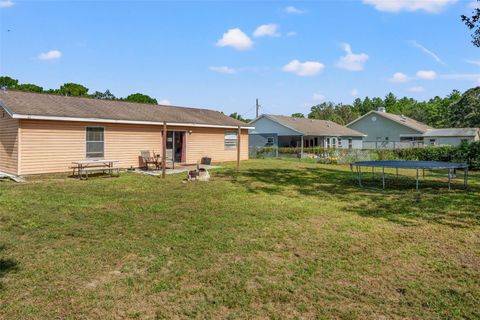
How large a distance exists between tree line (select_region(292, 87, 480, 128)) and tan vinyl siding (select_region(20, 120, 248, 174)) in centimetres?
3805

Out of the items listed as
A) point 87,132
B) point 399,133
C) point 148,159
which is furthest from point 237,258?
point 399,133

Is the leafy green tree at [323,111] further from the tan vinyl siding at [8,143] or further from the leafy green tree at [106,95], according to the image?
the tan vinyl siding at [8,143]

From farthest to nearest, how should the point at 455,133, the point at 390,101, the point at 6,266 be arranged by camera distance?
the point at 390,101, the point at 455,133, the point at 6,266

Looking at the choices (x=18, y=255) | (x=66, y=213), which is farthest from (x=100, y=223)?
(x=18, y=255)

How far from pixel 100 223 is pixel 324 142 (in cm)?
3178

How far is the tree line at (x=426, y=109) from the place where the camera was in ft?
143

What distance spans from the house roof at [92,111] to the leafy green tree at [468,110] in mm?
34947

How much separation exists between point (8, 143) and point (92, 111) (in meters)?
3.52

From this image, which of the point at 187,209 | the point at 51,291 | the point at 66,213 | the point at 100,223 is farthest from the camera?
the point at 187,209

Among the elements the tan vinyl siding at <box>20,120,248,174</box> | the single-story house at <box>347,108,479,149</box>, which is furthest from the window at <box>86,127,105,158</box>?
the single-story house at <box>347,108,479,149</box>

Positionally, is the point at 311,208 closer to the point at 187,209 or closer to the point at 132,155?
the point at 187,209

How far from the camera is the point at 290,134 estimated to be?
106 feet

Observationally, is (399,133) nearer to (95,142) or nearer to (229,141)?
(229,141)

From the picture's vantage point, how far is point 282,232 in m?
6.35
